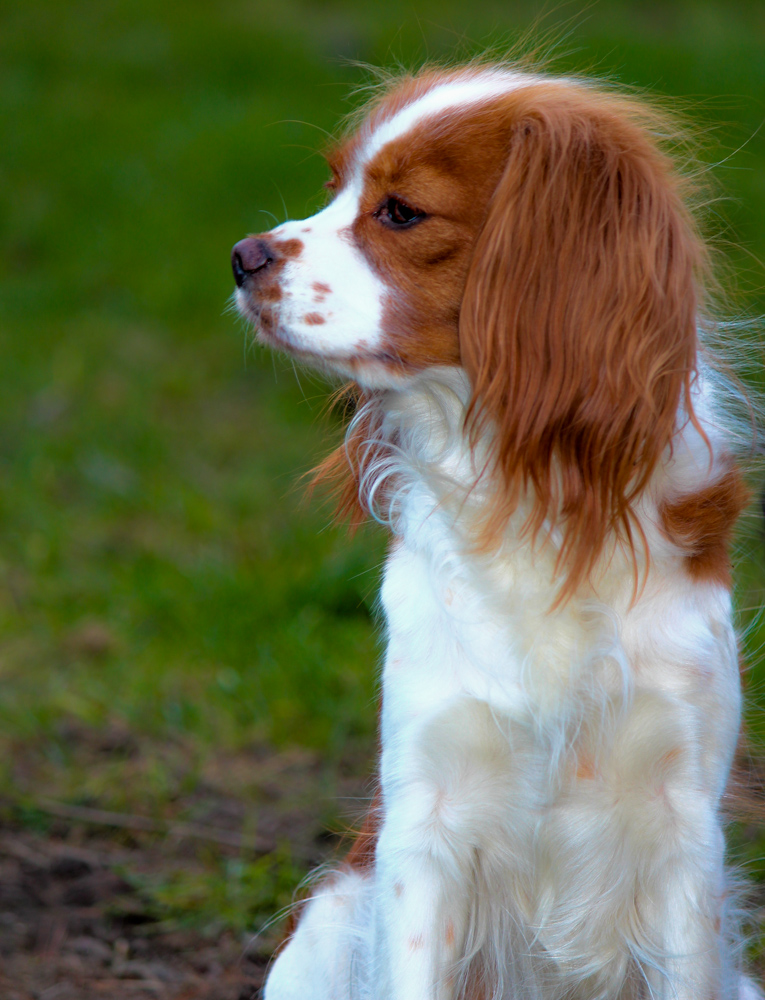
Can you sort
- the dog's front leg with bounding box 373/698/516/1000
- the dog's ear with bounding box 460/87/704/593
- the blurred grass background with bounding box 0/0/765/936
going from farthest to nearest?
the blurred grass background with bounding box 0/0/765/936, the dog's front leg with bounding box 373/698/516/1000, the dog's ear with bounding box 460/87/704/593

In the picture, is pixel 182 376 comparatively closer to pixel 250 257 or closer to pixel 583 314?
pixel 250 257

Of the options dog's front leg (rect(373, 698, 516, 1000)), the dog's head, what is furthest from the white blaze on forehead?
dog's front leg (rect(373, 698, 516, 1000))

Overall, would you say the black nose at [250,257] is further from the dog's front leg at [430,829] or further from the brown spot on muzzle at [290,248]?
the dog's front leg at [430,829]

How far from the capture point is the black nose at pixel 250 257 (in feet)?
6.43

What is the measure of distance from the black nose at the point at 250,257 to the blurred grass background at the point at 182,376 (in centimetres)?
70

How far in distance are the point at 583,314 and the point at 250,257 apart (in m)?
0.57

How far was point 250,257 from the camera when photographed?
1967mm

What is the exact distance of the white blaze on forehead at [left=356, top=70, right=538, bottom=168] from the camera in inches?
74.9

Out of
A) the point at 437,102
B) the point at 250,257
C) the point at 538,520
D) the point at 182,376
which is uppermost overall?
the point at 437,102

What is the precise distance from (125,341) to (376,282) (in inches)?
189

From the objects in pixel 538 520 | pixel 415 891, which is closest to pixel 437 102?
pixel 538 520

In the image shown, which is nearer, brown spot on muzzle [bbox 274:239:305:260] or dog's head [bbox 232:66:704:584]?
dog's head [bbox 232:66:704:584]

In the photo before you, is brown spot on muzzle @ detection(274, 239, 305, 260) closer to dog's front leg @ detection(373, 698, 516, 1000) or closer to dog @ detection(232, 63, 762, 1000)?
dog @ detection(232, 63, 762, 1000)

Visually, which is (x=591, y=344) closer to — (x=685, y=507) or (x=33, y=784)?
(x=685, y=507)
